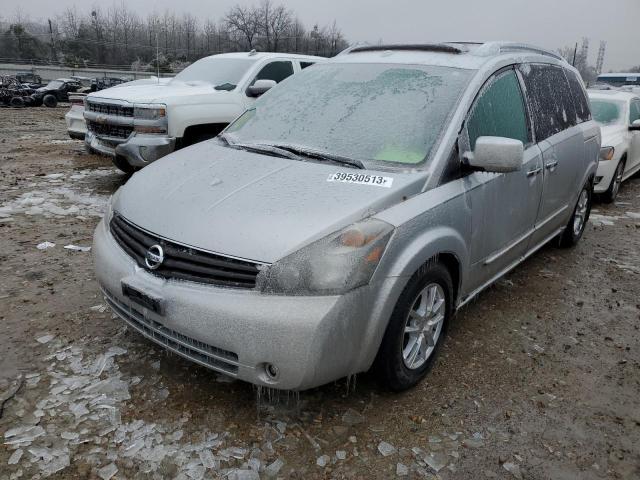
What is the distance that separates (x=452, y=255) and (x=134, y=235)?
5.67 feet

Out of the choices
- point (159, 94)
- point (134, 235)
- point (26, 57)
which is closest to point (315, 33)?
point (26, 57)

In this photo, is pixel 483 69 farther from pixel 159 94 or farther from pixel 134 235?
pixel 159 94

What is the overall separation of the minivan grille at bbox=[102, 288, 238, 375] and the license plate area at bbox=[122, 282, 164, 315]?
0.32 ft

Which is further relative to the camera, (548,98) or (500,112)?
(548,98)

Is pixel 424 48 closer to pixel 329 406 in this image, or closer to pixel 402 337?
pixel 402 337

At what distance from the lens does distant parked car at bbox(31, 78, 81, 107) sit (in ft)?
74.3

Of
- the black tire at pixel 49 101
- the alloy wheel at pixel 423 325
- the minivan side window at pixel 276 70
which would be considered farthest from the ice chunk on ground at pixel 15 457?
the black tire at pixel 49 101

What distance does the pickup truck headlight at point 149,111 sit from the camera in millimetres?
6445

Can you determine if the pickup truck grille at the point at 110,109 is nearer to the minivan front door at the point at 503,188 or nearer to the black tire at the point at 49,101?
the minivan front door at the point at 503,188

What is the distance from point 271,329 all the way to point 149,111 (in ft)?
16.4

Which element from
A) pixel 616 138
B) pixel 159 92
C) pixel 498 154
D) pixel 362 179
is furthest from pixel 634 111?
pixel 362 179

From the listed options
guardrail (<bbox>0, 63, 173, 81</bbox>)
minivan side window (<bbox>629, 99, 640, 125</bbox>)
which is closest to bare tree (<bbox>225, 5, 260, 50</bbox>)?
guardrail (<bbox>0, 63, 173, 81</bbox>)

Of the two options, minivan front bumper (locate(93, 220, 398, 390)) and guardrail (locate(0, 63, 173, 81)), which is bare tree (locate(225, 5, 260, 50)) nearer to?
guardrail (locate(0, 63, 173, 81))

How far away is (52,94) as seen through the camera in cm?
2350
